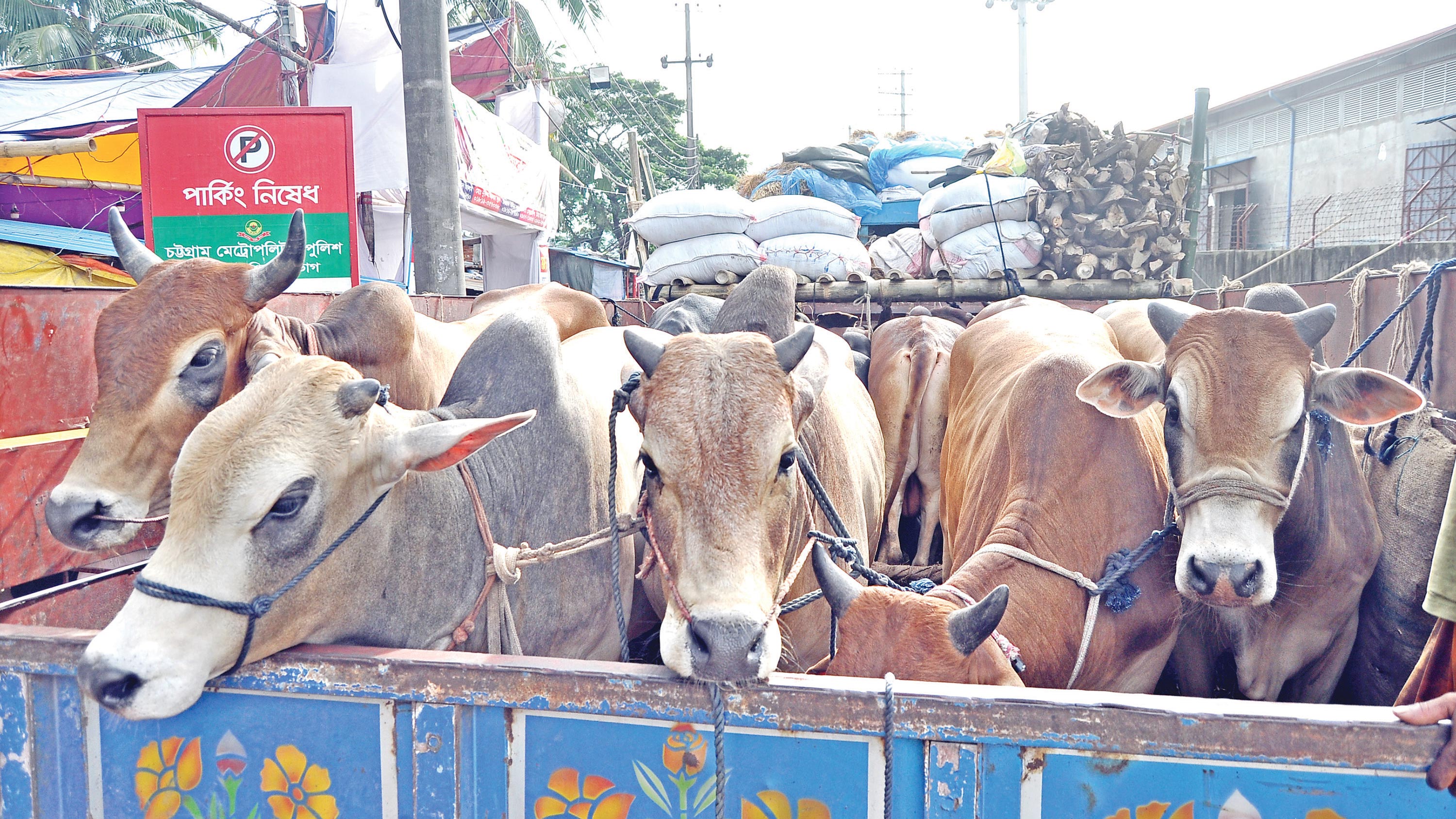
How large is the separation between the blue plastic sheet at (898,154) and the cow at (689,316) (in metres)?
5.44

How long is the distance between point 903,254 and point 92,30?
2504cm

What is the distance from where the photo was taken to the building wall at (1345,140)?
1823 cm

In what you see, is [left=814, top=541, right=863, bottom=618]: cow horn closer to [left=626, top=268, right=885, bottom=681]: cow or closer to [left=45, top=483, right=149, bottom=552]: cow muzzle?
[left=626, top=268, right=885, bottom=681]: cow

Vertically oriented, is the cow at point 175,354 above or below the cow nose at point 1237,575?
above

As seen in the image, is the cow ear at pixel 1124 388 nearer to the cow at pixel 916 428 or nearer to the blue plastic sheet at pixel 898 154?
the cow at pixel 916 428

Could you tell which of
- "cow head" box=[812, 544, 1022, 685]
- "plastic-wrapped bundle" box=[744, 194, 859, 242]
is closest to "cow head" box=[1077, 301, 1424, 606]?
"cow head" box=[812, 544, 1022, 685]

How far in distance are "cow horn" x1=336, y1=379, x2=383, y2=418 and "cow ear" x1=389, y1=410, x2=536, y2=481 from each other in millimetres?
105

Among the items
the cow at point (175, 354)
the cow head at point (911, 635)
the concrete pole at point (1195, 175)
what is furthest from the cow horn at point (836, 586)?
the concrete pole at point (1195, 175)

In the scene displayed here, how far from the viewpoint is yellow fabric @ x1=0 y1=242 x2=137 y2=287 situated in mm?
10820

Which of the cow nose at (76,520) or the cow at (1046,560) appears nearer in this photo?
the cow at (1046,560)

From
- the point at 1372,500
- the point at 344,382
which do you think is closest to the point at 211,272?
the point at 344,382

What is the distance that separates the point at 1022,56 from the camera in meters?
19.3

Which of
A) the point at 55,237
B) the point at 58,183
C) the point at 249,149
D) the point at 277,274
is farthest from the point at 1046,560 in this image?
the point at 58,183

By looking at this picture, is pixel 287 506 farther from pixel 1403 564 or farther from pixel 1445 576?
pixel 1403 564
